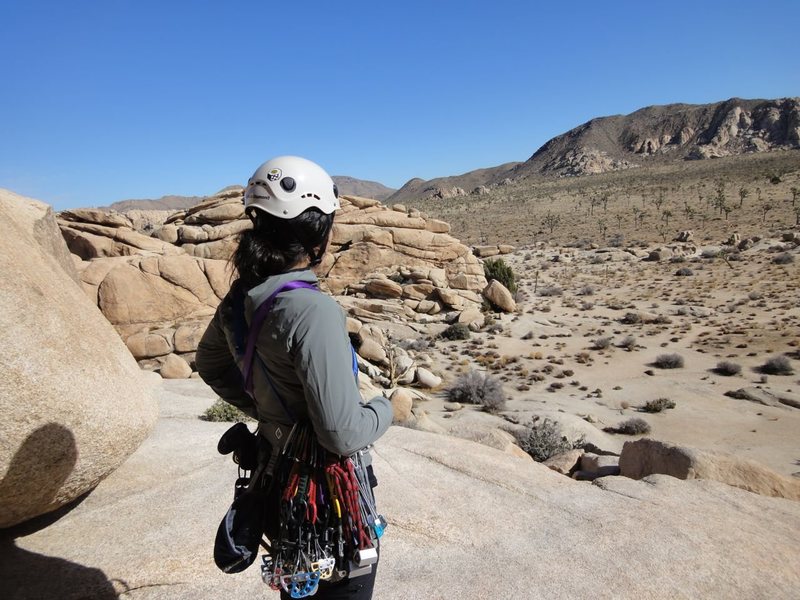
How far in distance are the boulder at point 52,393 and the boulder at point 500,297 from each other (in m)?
22.0

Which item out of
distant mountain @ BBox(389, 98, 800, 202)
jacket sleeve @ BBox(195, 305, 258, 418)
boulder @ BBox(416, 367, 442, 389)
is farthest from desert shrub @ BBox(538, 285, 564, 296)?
distant mountain @ BBox(389, 98, 800, 202)

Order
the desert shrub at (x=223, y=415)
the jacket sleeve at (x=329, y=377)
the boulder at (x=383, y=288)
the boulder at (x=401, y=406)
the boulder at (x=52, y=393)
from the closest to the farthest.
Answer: the jacket sleeve at (x=329, y=377) < the boulder at (x=52, y=393) < the desert shrub at (x=223, y=415) < the boulder at (x=401, y=406) < the boulder at (x=383, y=288)

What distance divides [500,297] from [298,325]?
2398 centimetres

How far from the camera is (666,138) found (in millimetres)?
124938

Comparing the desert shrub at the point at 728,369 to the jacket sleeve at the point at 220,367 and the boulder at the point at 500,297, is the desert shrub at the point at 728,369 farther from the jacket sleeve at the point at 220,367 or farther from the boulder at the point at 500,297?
the jacket sleeve at the point at 220,367

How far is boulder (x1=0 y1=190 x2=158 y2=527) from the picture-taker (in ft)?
9.67

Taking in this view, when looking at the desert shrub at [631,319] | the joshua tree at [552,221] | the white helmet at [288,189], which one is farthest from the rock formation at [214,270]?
the joshua tree at [552,221]

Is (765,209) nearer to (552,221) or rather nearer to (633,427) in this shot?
(552,221)

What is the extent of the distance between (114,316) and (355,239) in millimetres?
11936

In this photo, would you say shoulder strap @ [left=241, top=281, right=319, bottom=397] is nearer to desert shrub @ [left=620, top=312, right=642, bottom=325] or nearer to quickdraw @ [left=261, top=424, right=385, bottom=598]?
quickdraw @ [left=261, top=424, right=385, bottom=598]

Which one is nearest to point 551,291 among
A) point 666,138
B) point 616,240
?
point 616,240

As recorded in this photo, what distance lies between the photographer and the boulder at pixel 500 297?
2498 centimetres

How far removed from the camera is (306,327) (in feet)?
5.45

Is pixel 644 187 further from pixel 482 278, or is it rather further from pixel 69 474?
pixel 69 474
